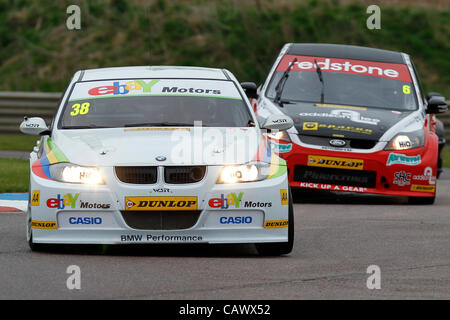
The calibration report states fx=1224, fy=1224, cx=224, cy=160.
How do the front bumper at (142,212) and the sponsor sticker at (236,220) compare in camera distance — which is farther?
the sponsor sticker at (236,220)

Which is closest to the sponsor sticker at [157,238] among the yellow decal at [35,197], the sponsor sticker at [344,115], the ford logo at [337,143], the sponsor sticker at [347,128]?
the yellow decal at [35,197]

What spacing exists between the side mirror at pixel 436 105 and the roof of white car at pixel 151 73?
4052 millimetres

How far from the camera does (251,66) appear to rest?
28.3 metres

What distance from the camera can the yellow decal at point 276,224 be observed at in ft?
30.2

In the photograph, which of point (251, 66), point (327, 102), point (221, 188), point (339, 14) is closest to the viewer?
point (221, 188)

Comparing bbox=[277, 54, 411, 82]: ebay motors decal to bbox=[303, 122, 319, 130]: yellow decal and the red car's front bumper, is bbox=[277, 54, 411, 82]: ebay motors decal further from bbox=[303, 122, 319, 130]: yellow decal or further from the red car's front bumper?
the red car's front bumper

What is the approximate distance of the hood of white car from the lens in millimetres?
9086

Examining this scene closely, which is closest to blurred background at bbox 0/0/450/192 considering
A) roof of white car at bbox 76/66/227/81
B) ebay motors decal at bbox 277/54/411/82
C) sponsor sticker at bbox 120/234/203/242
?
ebay motors decal at bbox 277/54/411/82

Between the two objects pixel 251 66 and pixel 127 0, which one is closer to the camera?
pixel 251 66

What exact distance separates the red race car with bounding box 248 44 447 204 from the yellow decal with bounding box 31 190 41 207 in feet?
16.0

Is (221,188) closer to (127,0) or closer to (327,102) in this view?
(327,102)

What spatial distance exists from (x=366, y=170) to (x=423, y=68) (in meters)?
16.9

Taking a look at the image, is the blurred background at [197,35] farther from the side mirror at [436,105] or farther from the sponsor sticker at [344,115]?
the sponsor sticker at [344,115]
